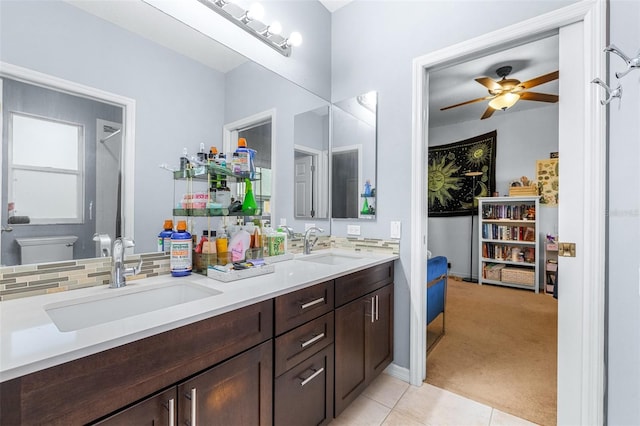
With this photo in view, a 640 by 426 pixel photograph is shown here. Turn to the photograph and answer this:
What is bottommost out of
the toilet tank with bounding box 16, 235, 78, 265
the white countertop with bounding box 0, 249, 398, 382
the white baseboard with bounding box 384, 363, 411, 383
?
the white baseboard with bounding box 384, 363, 411, 383

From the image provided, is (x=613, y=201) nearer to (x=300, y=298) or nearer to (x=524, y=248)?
(x=300, y=298)

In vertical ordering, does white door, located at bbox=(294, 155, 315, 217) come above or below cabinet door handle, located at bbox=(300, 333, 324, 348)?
above

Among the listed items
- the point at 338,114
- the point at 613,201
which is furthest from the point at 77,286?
the point at 613,201

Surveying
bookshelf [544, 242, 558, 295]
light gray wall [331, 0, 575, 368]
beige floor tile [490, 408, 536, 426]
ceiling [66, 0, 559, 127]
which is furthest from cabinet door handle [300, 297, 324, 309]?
bookshelf [544, 242, 558, 295]

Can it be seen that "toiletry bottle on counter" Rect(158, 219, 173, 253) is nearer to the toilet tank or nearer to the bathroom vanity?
the bathroom vanity

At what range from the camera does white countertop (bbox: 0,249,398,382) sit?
62 centimetres

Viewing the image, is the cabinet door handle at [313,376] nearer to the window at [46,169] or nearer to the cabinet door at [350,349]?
the cabinet door at [350,349]

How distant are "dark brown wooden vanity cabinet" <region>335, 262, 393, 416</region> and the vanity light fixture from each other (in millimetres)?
1501

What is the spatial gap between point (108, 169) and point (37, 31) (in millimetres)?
500

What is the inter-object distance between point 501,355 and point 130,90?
3020 mm

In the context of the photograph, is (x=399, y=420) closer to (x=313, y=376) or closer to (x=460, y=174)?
(x=313, y=376)

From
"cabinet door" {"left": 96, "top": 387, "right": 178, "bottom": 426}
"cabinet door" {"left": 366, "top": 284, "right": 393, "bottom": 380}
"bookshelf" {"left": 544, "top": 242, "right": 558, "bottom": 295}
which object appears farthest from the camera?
"bookshelf" {"left": 544, "top": 242, "right": 558, "bottom": 295}

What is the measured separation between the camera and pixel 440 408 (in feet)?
5.48

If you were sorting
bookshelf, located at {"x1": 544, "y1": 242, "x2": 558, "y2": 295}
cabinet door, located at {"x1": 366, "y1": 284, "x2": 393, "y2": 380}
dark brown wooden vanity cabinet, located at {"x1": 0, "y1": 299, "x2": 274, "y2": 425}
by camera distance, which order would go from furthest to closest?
bookshelf, located at {"x1": 544, "y1": 242, "x2": 558, "y2": 295} < cabinet door, located at {"x1": 366, "y1": 284, "x2": 393, "y2": 380} < dark brown wooden vanity cabinet, located at {"x1": 0, "y1": 299, "x2": 274, "y2": 425}
